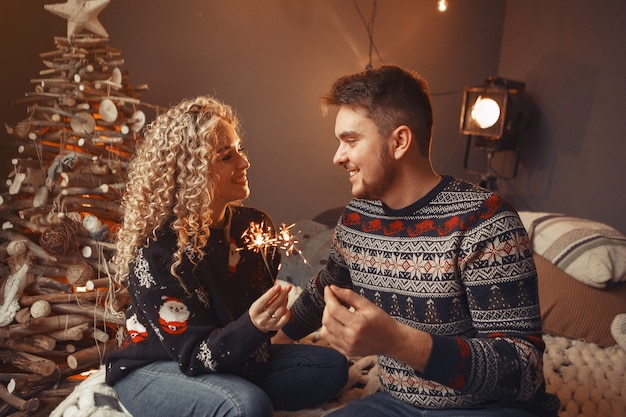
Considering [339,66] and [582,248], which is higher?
[339,66]

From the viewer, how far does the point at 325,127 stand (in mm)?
3660

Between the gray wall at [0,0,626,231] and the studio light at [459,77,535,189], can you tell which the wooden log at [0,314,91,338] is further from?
the studio light at [459,77,535,189]

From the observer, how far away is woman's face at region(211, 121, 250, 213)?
5.51 ft

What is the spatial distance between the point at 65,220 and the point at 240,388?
1.15 meters

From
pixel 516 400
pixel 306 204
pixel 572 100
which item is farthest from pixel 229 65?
pixel 516 400

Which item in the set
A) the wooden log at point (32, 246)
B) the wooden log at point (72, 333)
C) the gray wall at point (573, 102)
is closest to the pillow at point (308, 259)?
the wooden log at point (72, 333)

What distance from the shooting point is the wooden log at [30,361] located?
225 centimetres

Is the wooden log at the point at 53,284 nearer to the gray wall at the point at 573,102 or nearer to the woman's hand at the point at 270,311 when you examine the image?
the woman's hand at the point at 270,311

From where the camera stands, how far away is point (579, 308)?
2379 mm

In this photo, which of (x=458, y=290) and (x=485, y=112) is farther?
(x=485, y=112)

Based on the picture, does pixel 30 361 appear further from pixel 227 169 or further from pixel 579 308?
pixel 579 308

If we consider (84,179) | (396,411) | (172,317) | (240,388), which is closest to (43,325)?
(84,179)

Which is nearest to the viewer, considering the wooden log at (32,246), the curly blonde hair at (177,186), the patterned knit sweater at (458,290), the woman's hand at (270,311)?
the patterned knit sweater at (458,290)

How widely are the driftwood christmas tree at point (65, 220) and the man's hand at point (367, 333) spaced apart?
1373 mm
